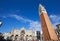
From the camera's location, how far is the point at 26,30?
54438 mm

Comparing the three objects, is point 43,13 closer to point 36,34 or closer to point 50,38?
point 50,38

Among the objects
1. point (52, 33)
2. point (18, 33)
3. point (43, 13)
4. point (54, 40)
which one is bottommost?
point (54, 40)

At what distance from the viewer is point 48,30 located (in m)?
30.9

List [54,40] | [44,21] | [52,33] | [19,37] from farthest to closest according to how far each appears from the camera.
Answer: [19,37] → [44,21] → [52,33] → [54,40]

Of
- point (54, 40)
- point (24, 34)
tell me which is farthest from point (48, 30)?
point (24, 34)

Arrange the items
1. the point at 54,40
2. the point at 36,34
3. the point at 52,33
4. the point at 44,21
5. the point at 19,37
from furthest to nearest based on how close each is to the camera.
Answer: the point at 36,34
the point at 19,37
the point at 44,21
the point at 52,33
the point at 54,40

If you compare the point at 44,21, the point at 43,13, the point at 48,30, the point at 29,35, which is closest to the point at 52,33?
the point at 48,30

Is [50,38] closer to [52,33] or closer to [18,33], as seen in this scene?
[52,33]

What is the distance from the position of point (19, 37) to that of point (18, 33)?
245cm

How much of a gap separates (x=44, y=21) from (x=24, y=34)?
21.8 meters

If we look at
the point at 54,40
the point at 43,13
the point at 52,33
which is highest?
the point at 43,13

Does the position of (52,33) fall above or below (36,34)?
below

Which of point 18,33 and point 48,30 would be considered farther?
point 18,33

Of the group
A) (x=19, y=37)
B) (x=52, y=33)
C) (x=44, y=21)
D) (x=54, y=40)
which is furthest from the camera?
(x=19, y=37)
